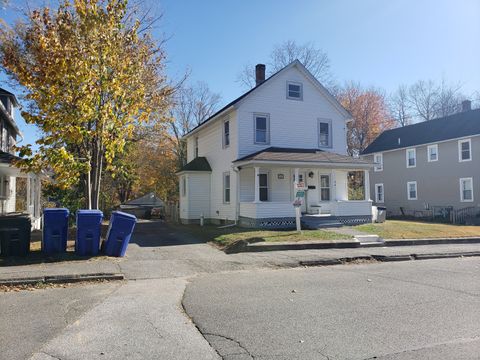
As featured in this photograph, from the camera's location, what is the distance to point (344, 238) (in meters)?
15.0

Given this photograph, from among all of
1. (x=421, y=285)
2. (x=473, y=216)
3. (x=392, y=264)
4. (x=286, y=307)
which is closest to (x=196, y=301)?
(x=286, y=307)

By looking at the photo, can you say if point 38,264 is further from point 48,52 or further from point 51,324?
point 48,52

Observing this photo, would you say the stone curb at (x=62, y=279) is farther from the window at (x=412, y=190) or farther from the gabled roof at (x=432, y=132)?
the window at (x=412, y=190)

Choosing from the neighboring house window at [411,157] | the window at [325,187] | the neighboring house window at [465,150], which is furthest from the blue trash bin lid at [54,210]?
the neighboring house window at [411,157]

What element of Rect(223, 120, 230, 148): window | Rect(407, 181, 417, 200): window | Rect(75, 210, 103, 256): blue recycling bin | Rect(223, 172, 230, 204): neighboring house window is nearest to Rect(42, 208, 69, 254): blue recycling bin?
Rect(75, 210, 103, 256): blue recycling bin

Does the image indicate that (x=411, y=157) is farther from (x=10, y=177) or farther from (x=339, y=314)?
(x=339, y=314)

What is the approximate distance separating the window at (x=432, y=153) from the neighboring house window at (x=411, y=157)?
1367mm

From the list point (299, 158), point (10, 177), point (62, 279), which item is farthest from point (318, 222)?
point (10, 177)

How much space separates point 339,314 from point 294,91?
1736 centimetres

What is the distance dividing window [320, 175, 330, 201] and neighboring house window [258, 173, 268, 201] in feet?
10.8

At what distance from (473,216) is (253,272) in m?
24.0

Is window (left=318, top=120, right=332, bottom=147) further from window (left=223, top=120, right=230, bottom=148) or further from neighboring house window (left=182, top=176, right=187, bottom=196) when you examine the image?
neighboring house window (left=182, top=176, right=187, bottom=196)

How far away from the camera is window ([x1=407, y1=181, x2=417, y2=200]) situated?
33031 millimetres

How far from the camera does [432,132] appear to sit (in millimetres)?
32500
